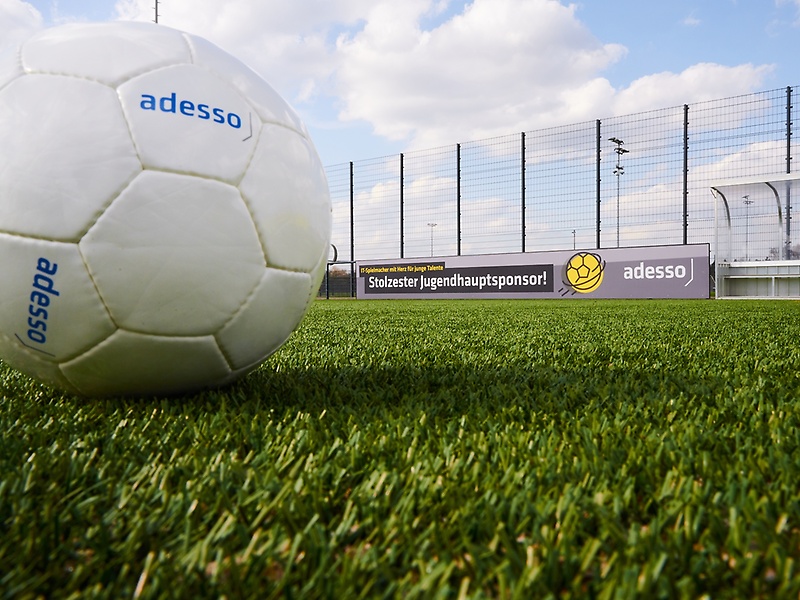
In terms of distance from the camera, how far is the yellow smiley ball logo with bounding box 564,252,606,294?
16.3 m

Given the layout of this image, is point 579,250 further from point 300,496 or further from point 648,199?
point 300,496

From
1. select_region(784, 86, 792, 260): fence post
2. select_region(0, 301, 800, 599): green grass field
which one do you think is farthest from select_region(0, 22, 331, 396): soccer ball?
select_region(784, 86, 792, 260): fence post

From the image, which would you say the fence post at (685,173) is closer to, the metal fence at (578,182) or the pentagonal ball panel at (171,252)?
the metal fence at (578,182)

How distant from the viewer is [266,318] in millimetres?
1855

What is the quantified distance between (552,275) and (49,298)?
16.2 metres

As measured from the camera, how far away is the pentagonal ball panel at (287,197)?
1724 millimetres

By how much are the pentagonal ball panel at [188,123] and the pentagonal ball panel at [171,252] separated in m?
0.05

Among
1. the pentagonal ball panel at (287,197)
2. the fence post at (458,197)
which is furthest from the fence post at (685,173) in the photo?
the pentagonal ball panel at (287,197)

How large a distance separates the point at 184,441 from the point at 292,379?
873 millimetres

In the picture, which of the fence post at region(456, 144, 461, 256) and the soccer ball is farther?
the fence post at region(456, 144, 461, 256)

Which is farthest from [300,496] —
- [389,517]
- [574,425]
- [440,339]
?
[440,339]

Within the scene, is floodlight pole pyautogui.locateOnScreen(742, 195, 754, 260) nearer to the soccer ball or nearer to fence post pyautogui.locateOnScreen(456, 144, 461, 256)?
fence post pyautogui.locateOnScreen(456, 144, 461, 256)

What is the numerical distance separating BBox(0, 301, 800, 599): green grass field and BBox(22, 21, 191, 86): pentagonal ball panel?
3.08ft

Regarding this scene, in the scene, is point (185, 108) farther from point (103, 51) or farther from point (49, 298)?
point (49, 298)
